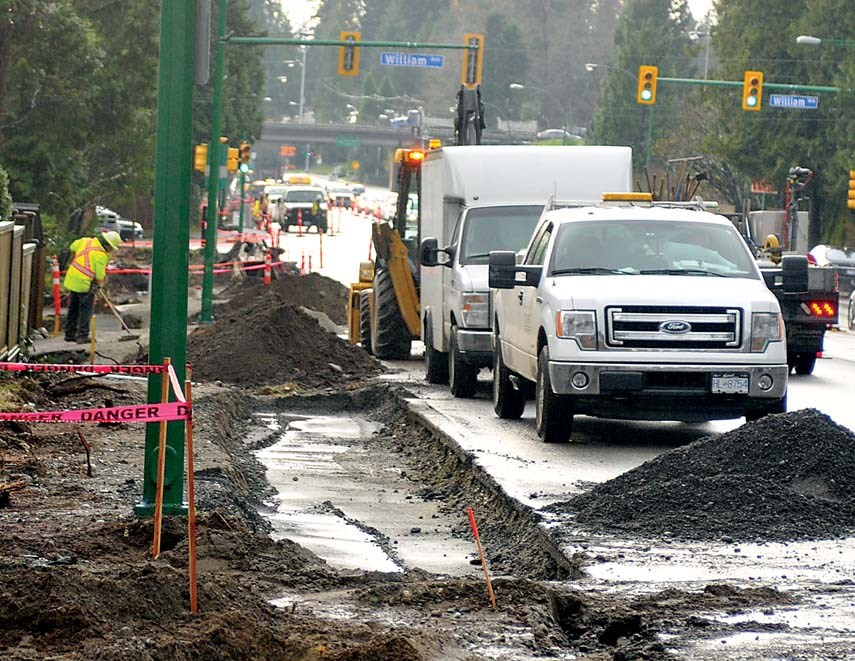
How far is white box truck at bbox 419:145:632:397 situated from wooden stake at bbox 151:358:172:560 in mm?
9194

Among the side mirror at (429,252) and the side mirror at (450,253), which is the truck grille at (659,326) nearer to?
the side mirror at (429,252)

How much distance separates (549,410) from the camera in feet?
44.9

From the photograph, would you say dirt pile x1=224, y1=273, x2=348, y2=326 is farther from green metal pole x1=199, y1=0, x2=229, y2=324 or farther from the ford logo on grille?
the ford logo on grille

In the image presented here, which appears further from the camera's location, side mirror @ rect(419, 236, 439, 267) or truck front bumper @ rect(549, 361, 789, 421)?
side mirror @ rect(419, 236, 439, 267)

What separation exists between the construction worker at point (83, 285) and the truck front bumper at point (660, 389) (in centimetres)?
1304

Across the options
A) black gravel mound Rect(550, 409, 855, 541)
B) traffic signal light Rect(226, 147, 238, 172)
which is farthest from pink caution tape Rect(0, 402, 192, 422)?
traffic signal light Rect(226, 147, 238, 172)

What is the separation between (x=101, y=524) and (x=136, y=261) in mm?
35099

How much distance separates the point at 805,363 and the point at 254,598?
16448 millimetres

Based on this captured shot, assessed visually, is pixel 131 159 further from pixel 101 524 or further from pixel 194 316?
pixel 101 524

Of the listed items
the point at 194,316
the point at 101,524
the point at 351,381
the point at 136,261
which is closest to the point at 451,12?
the point at 136,261

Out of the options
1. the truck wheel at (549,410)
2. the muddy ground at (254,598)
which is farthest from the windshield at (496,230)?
the muddy ground at (254,598)

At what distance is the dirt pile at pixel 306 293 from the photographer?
3341cm

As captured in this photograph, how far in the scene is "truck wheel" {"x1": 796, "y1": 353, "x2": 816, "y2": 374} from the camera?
22.0m

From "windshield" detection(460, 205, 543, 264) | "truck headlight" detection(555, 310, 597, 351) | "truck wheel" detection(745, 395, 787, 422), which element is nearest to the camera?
"truck headlight" detection(555, 310, 597, 351)
